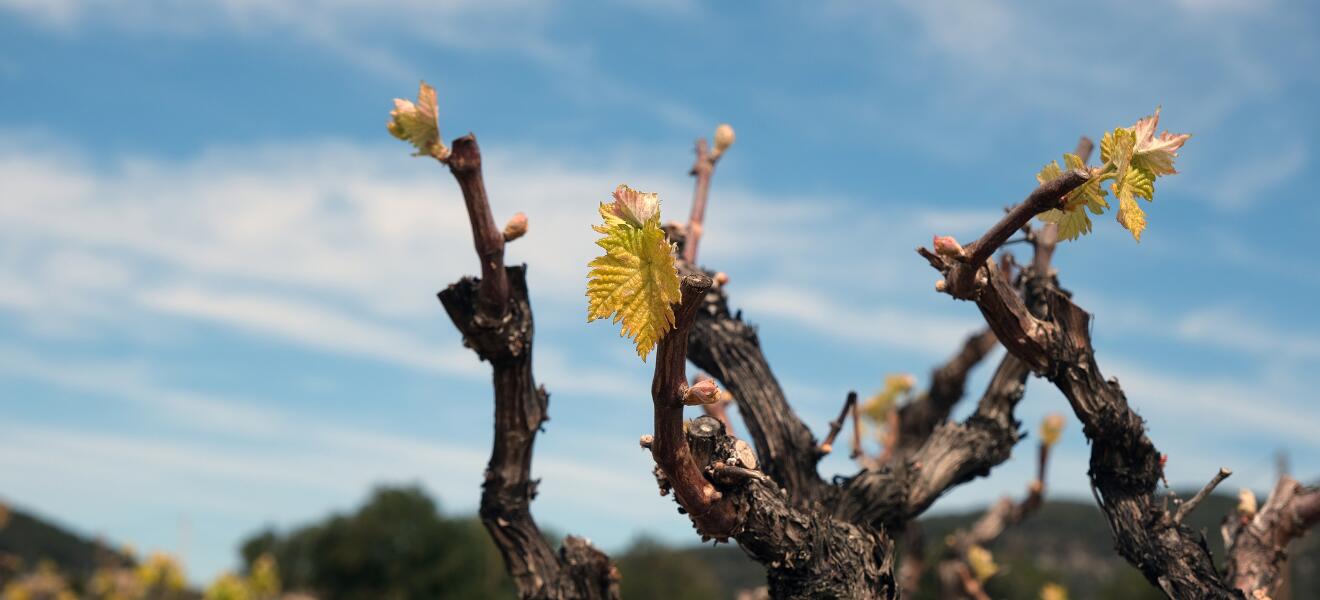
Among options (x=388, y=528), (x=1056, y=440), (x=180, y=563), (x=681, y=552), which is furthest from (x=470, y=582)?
(x=1056, y=440)

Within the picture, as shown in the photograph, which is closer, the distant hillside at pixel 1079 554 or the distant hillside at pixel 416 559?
the distant hillside at pixel 416 559

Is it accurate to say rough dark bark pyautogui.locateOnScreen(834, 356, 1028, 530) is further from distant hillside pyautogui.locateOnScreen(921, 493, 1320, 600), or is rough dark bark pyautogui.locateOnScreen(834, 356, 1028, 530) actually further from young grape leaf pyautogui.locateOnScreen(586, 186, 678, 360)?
distant hillside pyautogui.locateOnScreen(921, 493, 1320, 600)

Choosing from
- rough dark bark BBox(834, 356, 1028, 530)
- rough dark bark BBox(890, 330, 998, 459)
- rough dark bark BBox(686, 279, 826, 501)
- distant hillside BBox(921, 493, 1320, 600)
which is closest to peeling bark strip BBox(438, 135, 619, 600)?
rough dark bark BBox(686, 279, 826, 501)

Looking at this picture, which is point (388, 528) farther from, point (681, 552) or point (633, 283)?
point (633, 283)

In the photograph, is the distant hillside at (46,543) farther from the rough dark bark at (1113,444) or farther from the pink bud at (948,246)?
the pink bud at (948,246)

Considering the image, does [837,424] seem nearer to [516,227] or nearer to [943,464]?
[943,464]

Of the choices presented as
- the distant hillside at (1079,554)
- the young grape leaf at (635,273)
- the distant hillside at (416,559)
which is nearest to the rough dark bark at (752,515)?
the young grape leaf at (635,273)
